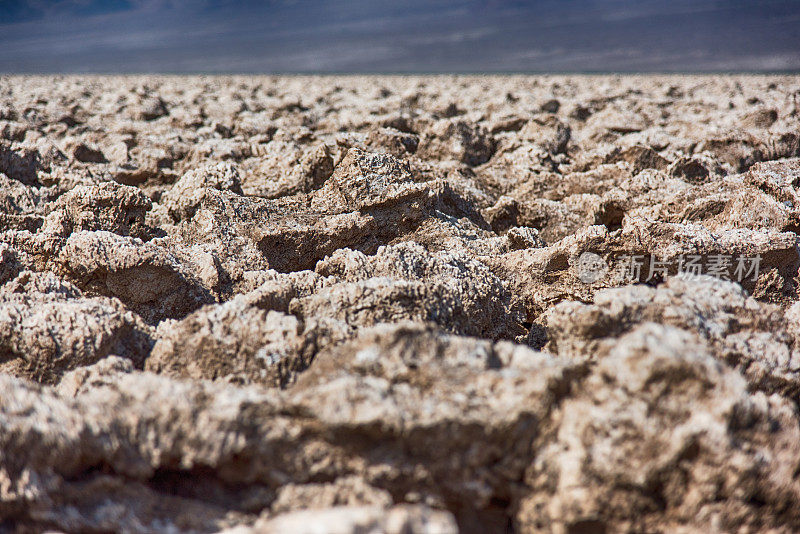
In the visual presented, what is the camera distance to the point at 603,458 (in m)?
1.31

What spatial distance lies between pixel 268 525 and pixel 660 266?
80.6 inches

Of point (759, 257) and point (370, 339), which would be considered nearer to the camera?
point (370, 339)

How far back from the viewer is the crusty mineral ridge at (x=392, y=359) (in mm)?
1316

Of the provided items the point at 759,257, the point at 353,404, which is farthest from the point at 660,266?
the point at 353,404

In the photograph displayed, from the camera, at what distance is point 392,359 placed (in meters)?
1.49

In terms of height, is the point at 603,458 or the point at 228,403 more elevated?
the point at 228,403

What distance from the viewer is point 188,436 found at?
1.33m

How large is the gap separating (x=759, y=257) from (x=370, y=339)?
2.01 meters

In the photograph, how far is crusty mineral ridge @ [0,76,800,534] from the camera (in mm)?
1316

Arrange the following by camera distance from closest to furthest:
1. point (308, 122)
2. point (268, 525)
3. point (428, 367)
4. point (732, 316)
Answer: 1. point (268, 525)
2. point (428, 367)
3. point (732, 316)
4. point (308, 122)

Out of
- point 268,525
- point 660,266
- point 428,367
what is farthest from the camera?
point 660,266

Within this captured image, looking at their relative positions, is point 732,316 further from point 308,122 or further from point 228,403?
point 308,122

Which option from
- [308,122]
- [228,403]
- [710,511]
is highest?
[308,122]

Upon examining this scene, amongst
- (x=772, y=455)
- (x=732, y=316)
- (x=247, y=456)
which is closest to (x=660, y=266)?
(x=732, y=316)
